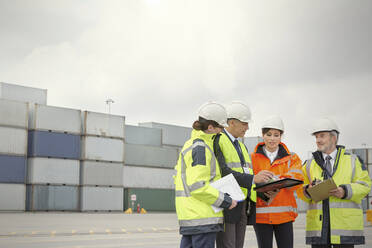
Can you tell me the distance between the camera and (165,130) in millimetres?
55719

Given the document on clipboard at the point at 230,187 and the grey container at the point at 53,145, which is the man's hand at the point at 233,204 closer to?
the document on clipboard at the point at 230,187

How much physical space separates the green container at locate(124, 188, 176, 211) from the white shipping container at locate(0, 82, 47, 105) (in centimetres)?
1249

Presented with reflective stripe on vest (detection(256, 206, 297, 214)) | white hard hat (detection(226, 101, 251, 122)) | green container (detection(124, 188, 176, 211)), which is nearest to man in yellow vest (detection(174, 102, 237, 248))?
white hard hat (detection(226, 101, 251, 122))

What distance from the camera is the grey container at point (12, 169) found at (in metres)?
40.3

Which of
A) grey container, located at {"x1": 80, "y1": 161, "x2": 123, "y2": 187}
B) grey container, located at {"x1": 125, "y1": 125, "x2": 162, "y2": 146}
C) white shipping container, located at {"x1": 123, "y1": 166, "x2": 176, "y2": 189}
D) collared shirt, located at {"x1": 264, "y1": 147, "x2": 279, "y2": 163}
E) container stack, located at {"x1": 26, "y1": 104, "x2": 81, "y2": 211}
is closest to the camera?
collared shirt, located at {"x1": 264, "y1": 147, "x2": 279, "y2": 163}

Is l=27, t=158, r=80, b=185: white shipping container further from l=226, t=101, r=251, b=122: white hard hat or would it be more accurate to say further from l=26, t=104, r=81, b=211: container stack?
l=226, t=101, r=251, b=122: white hard hat

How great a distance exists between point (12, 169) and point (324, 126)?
39.0 m

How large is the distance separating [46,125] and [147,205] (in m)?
13.7

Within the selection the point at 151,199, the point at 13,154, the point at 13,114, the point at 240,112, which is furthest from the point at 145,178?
the point at 240,112

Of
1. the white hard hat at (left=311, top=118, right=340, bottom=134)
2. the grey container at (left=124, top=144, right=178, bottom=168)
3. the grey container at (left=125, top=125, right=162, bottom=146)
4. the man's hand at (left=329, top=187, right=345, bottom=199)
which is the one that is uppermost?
the grey container at (left=125, top=125, right=162, bottom=146)

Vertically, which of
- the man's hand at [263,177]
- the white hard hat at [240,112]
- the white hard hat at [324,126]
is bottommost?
the man's hand at [263,177]

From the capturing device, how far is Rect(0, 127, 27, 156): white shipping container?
40.8 metres

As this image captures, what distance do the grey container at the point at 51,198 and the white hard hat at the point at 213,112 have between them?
39667 millimetres

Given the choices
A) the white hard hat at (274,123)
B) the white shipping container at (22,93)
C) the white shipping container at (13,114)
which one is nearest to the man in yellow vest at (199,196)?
the white hard hat at (274,123)
